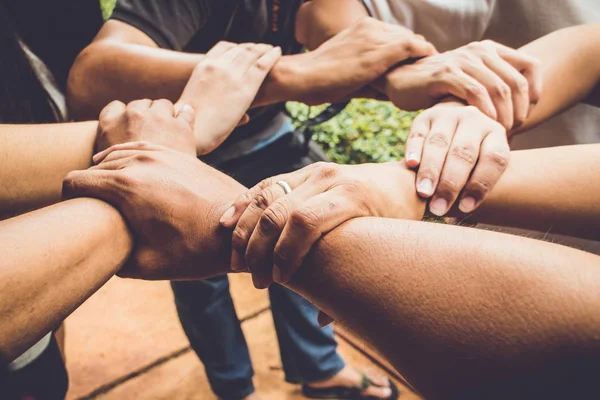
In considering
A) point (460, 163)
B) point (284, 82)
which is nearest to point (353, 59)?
point (284, 82)

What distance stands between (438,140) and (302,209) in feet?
1.31

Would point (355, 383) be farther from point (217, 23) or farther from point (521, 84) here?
point (217, 23)

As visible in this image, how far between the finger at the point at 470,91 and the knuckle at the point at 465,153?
28 centimetres

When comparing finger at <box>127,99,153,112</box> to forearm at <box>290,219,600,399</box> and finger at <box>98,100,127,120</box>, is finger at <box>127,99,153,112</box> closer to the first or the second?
finger at <box>98,100,127,120</box>

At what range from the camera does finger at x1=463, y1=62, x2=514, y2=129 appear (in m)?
0.99

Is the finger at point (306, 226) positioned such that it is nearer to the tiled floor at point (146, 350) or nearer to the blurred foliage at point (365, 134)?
the tiled floor at point (146, 350)

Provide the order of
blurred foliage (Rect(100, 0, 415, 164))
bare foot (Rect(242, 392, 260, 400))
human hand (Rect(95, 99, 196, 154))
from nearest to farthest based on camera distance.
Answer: human hand (Rect(95, 99, 196, 154)), bare foot (Rect(242, 392, 260, 400)), blurred foliage (Rect(100, 0, 415, 164))

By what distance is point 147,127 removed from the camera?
0.95 metres

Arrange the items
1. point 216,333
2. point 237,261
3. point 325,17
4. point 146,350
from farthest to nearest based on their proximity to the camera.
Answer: point 146,350 < point 216,333 < point 325,17 < point 237,261

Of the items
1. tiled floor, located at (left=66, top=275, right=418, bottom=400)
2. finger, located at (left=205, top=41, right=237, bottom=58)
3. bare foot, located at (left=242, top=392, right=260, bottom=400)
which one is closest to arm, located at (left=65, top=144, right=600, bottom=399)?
finger, located at (left=205, top=41, right=237, bottom=58)

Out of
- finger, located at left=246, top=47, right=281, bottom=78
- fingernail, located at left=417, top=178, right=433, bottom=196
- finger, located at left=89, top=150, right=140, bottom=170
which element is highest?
finger, located at left=246, top=47, right=281, bottom=78

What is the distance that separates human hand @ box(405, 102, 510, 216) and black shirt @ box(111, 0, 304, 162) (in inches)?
36.2

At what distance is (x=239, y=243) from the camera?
670 mm

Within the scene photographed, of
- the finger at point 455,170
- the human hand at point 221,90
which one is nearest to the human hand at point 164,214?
the human hand at point 221,90
